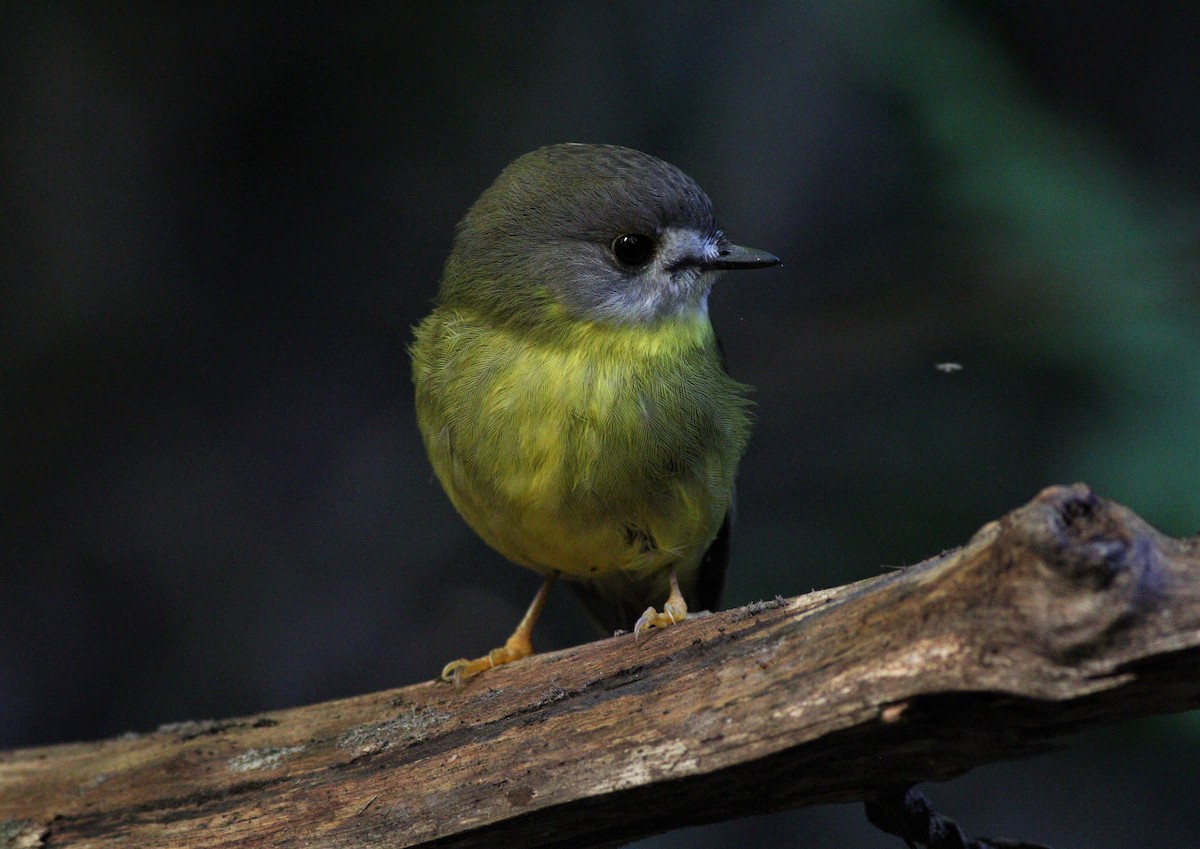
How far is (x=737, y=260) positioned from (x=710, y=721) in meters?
1.54

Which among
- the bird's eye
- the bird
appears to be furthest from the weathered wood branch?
the bird's eye

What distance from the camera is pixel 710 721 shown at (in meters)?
2.21

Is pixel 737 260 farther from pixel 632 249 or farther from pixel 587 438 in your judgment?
pixel 587 438

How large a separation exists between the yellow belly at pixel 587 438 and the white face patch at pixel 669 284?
54 millimetres

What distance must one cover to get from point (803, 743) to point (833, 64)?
3.16m

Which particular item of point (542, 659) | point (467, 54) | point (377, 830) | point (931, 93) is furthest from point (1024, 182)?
point (377, 830)

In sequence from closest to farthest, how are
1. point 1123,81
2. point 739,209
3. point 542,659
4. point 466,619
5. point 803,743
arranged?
point 803,743
point 542,659
point 1123,81
point 739,209
point 466,619

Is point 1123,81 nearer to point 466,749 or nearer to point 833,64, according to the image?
point 833,64

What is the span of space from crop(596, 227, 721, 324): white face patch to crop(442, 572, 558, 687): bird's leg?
1.04m

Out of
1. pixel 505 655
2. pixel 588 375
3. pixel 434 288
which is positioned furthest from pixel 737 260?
pixel 434 288

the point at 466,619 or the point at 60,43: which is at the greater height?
the point at 60,43

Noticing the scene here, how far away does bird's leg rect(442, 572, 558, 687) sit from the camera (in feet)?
10.3

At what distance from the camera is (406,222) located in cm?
493

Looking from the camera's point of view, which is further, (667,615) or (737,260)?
(737,260)
